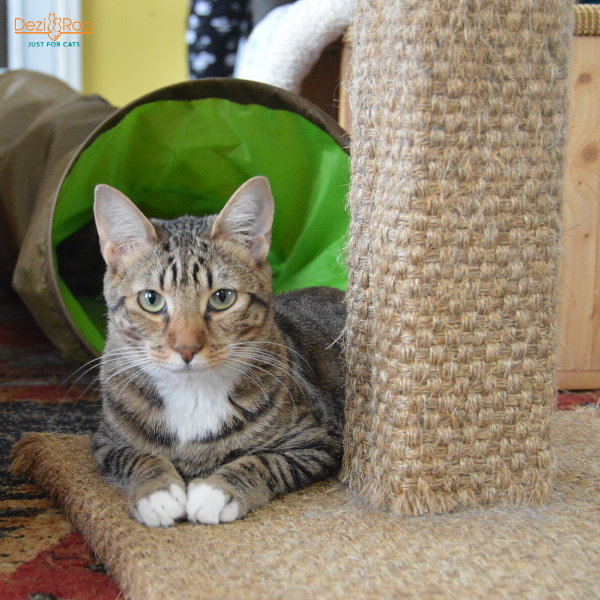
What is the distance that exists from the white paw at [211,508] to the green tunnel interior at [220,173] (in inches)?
34.0

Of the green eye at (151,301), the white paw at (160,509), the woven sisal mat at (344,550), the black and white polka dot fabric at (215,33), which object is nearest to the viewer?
A: the woven sisal mat at (344,550)

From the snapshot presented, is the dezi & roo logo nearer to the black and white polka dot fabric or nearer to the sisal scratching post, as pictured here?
the black and white polka dot fabric

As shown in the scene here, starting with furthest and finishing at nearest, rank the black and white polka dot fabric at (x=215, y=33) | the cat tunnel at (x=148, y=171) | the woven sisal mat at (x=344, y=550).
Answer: the black and white polka dot fabric at (x=215, y=33), the cat tunnel at (x=148, y=171), the woven sisal mat at (x=344, y=550)

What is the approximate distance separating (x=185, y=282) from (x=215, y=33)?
2.36 metres

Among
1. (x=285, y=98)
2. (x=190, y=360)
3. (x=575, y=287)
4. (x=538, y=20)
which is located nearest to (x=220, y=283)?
(x=190, y=360)

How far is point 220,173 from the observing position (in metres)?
2.07

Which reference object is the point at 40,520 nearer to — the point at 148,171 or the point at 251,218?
the point at 251,218

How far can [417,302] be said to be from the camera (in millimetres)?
996

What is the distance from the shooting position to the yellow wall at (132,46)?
3.21m

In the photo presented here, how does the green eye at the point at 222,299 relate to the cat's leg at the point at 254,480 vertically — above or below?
above

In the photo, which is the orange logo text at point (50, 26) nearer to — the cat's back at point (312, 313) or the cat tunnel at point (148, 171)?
the cat tunnel at point (148, 171)

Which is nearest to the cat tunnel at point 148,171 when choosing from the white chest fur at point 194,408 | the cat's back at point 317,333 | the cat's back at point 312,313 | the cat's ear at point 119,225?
the cat's back at point 312,313

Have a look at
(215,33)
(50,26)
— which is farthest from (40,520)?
(50,26)

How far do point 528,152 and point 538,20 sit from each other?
7.9 inches
